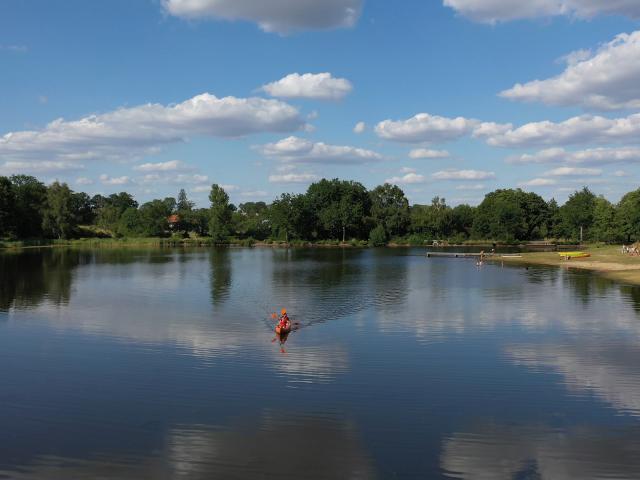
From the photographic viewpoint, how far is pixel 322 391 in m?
20.6

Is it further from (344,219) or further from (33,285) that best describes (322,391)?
(344,219)

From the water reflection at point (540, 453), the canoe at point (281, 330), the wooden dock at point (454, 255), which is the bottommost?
the water reflection at point (540, 453)

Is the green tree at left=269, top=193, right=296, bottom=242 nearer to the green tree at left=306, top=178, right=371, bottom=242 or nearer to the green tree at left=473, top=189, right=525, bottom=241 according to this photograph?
the green tree at left=306, top=178, right=371, bottom=242

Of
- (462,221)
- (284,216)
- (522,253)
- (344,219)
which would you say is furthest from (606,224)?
(284,216)

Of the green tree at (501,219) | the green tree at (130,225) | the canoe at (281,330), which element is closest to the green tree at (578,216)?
the green tree at (501,219)

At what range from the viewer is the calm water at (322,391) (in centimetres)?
1471

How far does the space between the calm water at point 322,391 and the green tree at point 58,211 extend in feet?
440

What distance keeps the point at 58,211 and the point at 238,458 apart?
6689 inches

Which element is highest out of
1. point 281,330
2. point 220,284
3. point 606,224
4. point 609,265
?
point 606,224

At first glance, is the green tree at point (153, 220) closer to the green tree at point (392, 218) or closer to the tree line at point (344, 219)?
the tree line at point (344, 219)

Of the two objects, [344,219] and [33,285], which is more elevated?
[344,219]

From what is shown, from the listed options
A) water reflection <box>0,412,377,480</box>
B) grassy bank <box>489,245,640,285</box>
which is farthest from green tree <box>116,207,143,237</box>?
water reflection <box>0,412,377,480</box>

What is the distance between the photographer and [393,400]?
19578 mm

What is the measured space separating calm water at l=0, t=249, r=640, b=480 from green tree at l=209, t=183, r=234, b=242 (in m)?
137
